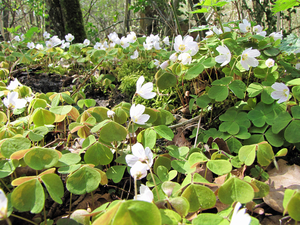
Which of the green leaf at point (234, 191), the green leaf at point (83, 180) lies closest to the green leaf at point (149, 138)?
the green leaf at point (83, 180)

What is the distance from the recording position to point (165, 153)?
1187mm

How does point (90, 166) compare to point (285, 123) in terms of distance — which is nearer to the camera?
point (90, 166)

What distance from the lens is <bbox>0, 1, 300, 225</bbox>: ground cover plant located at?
2.40ft

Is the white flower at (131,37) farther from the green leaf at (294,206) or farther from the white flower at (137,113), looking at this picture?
the green leaf at (294,206)

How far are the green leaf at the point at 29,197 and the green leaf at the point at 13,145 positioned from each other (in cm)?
22

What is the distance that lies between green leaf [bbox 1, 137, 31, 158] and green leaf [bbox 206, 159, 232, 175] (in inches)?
33.9

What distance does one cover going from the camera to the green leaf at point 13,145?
89 centimetres

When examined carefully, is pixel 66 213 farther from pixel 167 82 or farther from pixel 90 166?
pixel 167 82

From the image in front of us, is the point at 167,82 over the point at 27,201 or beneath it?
over

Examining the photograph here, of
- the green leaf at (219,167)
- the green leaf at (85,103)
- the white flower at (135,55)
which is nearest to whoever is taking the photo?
the green leaf at (219,167)

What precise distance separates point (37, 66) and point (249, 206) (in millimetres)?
3251

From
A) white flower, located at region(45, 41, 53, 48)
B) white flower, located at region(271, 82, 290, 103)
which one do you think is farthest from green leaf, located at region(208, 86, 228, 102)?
white flower, located at region(45, 41, 53, 48)

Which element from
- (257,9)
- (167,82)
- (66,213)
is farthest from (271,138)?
Answer: (257,9)

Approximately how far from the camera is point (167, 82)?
1.38 meters
